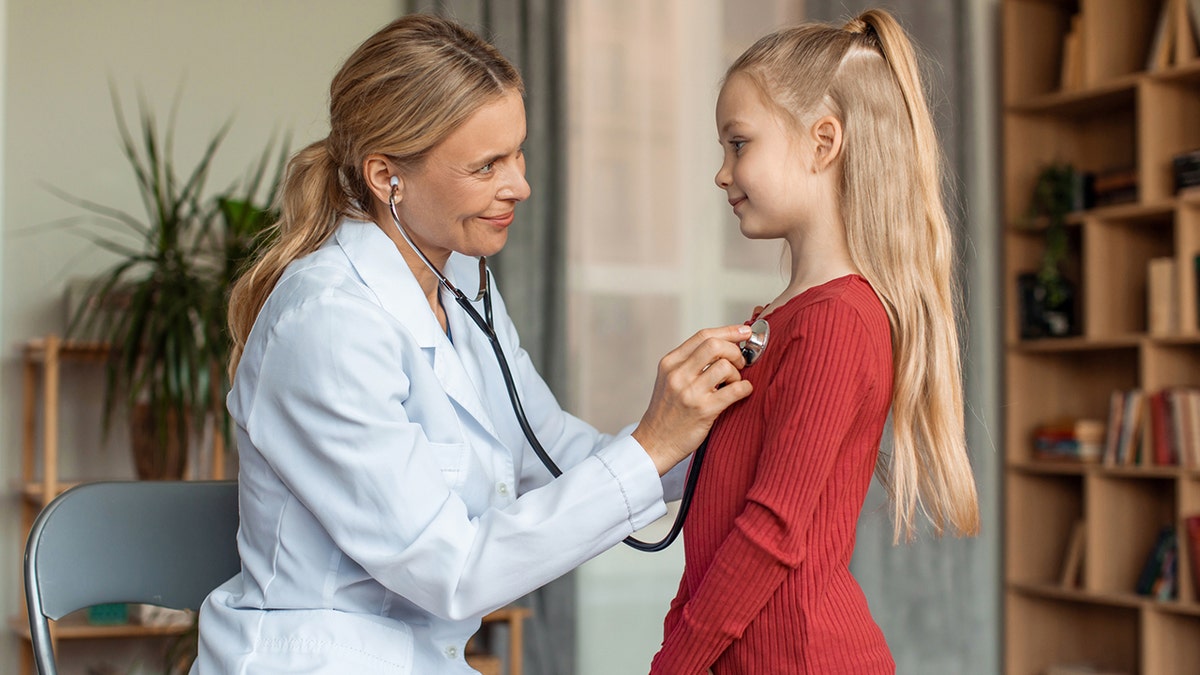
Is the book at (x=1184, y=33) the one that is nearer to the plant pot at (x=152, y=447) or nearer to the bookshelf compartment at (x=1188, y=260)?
the bookshelf compartment at (x=1188, y=260)

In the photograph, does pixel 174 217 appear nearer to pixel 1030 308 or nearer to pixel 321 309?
pixel 321 309

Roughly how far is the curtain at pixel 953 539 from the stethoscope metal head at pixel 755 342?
8.79 feet

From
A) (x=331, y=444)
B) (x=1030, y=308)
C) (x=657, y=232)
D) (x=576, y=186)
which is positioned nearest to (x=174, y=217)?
(x=576, y=186)

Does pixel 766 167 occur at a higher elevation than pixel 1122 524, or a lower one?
higher

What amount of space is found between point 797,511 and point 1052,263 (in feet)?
9.87

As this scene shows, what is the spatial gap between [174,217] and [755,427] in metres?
1.93

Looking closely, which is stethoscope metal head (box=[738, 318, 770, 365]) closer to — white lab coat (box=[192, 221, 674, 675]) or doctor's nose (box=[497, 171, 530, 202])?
white lab coat (box=[192, 221, 674, 675])

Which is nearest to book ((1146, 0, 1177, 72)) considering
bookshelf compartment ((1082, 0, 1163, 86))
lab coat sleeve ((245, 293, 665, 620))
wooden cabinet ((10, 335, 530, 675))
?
bookshelf compartment ((1082, 0, 1163, 86))

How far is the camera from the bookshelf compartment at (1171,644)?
3.38 m

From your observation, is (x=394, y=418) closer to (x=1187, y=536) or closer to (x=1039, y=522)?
(x=1187, y=536)

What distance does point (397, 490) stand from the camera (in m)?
A: 1.17

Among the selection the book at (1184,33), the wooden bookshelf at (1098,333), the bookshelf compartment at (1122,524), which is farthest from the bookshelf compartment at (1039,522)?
the book at (1184,33)

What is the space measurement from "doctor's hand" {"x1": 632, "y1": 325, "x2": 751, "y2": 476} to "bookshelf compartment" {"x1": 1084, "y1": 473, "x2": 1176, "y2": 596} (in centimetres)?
283

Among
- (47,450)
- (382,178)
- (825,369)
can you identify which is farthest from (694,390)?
(47,450)
